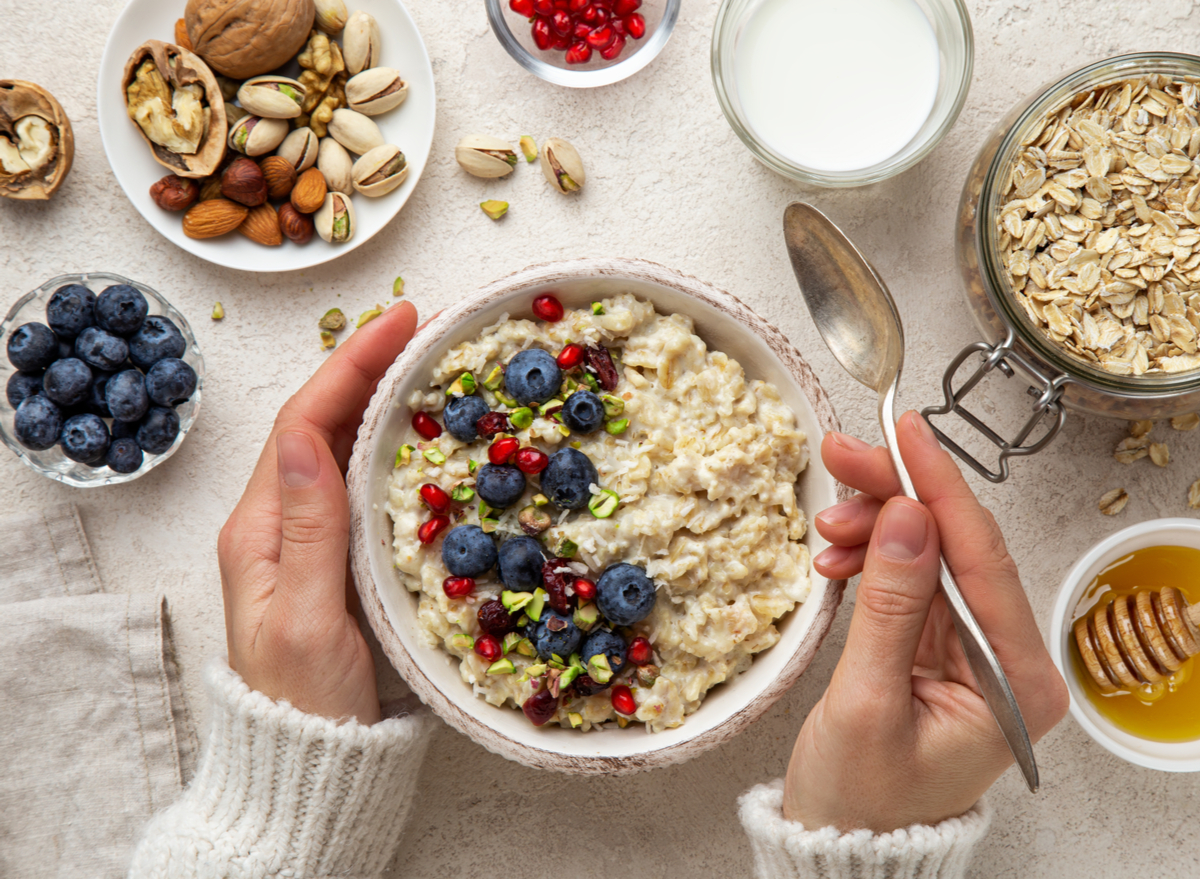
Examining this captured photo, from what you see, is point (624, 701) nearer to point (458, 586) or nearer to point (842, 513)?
point (458, 586)

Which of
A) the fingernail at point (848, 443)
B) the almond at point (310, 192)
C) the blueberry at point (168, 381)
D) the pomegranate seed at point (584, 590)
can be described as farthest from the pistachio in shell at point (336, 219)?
the fingernail at point (848, 443)

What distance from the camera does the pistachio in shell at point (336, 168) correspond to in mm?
1594

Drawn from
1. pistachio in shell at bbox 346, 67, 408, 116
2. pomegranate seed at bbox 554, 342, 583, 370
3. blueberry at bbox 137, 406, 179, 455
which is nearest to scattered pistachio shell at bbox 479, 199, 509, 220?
pistachio in shell at bbox 346, 67, 408, 116

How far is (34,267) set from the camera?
166 centimetres

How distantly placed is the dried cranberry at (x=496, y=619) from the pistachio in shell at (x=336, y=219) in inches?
28.6

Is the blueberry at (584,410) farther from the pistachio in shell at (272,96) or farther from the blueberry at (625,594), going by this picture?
the pistachio in shell at (272,96)

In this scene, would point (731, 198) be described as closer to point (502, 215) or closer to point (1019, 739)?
point (502, 215)

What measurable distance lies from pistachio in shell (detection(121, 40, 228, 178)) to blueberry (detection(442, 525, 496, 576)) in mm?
836

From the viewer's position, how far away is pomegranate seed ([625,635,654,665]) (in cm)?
126

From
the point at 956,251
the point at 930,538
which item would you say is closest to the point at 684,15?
the point at 956,251

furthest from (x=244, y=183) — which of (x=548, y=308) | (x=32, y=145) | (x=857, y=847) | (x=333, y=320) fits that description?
(x=857, y=847)

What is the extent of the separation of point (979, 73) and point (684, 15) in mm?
539

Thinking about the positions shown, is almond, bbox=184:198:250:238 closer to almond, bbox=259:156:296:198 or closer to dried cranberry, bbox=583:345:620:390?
almond, bbox=259:156:296:198

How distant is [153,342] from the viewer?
1.54 meters
